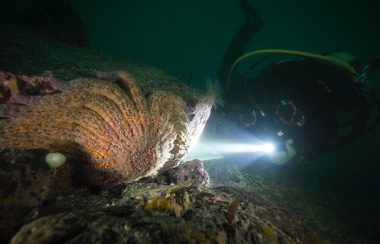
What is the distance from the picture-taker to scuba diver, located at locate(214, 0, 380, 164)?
215 inches

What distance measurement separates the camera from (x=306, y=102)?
5.52m

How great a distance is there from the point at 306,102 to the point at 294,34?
4450 cm

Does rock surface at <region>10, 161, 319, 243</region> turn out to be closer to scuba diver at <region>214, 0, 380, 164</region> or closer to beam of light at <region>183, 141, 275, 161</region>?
beam of light at <region>183, 141, 275, 161</region>

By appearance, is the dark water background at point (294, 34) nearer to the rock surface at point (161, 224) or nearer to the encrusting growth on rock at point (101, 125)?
the encrusting growth on rock at point (101, 125)

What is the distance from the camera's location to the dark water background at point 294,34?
10086mm

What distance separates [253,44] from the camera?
62562 mm

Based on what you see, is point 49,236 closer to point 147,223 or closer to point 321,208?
point 147,223

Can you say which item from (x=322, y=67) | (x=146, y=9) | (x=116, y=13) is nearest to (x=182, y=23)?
(x=146, y=9)

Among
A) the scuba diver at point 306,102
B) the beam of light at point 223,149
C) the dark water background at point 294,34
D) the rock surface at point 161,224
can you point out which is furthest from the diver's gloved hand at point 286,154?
the rock surface at point 161,224

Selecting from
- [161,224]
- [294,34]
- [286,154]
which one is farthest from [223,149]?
[294,34]

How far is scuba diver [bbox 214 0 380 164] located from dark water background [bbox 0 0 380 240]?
183 cm

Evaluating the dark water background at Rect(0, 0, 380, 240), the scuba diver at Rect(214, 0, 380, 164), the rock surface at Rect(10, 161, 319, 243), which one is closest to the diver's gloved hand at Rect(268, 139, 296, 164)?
the scuba diver at Rect(214, 0, 380, 164)

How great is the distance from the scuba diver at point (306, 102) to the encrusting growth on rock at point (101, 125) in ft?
12.7

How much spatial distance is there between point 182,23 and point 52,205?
228 ft
